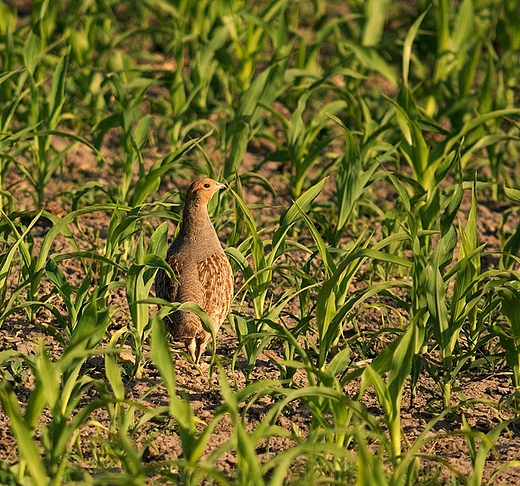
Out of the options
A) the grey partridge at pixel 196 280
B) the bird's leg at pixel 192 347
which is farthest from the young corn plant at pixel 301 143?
the bird's leg at pixel 192 347

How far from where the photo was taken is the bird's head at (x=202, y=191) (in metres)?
6.05

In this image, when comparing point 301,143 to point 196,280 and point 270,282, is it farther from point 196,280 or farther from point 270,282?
point 196,280

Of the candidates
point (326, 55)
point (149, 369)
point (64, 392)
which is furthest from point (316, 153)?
point (326, 55)

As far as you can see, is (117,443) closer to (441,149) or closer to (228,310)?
(228,310)

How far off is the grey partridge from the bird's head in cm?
4

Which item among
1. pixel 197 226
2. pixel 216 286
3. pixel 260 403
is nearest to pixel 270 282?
pixel 197 226

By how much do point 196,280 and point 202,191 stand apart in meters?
A: 0.64

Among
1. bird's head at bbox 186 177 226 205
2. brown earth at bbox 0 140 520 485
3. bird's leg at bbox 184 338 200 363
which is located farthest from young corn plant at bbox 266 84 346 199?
bird's leg at bbox 184 338 200 363

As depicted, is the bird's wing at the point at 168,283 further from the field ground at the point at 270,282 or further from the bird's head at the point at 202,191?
the bird's head at the point at 202,191

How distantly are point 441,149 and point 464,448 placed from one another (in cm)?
241

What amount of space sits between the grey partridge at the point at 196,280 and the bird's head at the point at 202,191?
0.04 m

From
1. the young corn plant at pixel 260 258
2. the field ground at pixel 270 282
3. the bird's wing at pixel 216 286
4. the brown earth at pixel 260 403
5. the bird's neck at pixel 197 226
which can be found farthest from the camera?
the bird's neck at pixel 197 226

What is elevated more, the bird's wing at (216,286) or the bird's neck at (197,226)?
the bird's neck at (197,226)

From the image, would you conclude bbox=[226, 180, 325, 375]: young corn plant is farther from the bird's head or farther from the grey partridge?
the bird's head
